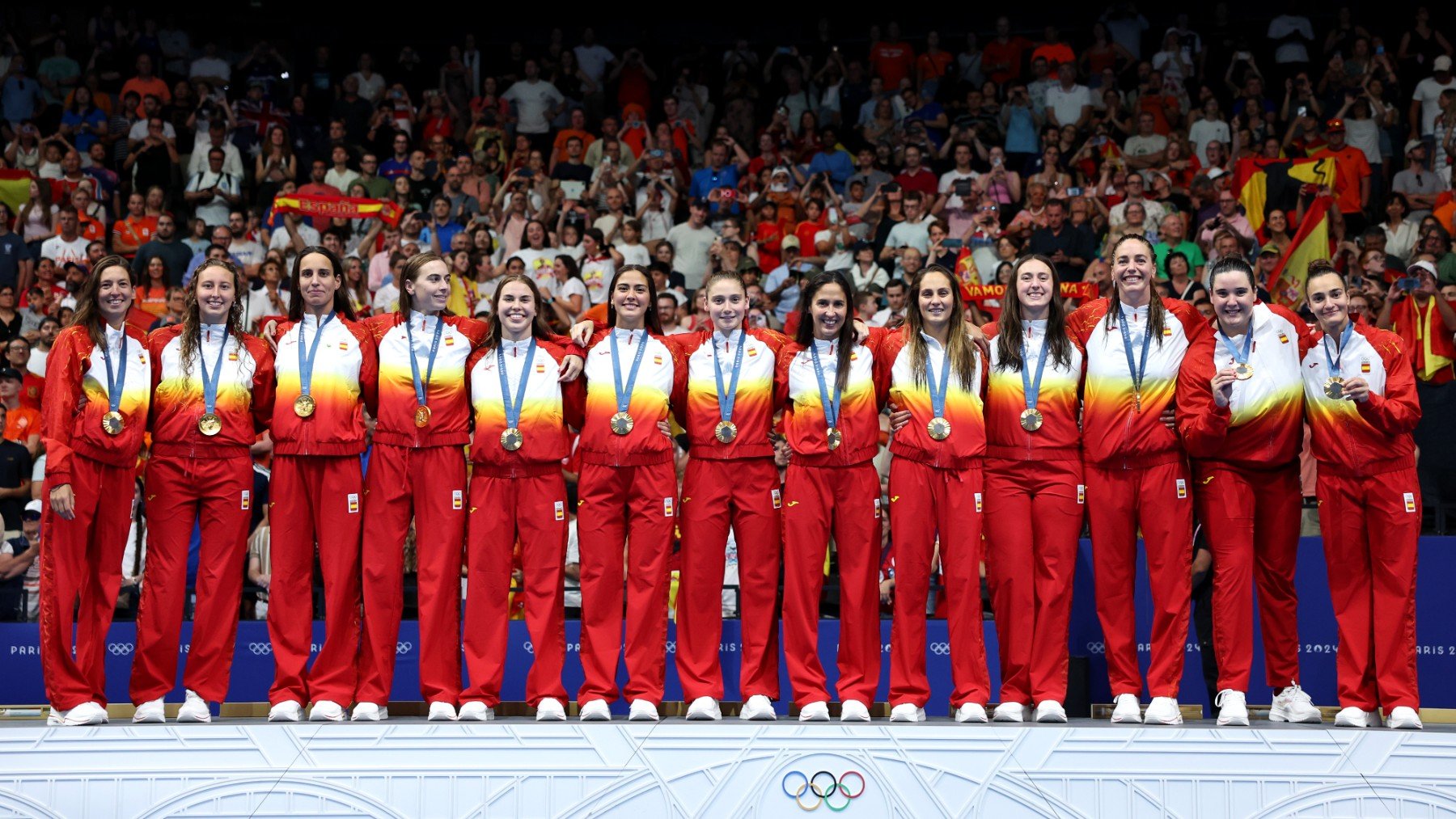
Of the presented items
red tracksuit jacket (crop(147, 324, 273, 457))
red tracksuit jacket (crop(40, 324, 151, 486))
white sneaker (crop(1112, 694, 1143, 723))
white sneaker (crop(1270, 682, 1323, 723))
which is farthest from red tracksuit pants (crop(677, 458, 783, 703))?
red tracksuit jacket (crop(40, 324, 151, 486))

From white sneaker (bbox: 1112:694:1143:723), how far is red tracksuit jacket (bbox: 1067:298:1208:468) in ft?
3.15

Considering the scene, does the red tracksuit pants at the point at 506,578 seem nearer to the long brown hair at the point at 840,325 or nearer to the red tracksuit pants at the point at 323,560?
the red tracksuit pants at the point at 323,560

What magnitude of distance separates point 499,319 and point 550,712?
174 centimetres

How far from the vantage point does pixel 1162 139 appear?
13.8 metres

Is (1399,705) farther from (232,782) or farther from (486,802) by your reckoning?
(232,782)

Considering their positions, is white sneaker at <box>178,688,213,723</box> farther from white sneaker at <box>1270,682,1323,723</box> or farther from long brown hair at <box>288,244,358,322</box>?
white sneaker at <box>1270,682,1323,723</box>

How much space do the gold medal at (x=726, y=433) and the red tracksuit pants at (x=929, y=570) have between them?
0.74m

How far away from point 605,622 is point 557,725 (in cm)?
52

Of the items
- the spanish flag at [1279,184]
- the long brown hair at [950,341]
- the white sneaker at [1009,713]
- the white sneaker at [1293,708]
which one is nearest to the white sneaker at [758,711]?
the white sneaker at [1009,713]

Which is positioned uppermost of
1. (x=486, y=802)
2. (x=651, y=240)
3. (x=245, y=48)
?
(x=245, y=48)

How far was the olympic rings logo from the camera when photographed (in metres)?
5.82

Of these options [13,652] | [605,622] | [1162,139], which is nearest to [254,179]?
[13,652]

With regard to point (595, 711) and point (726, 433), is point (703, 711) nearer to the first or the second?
point (595, 711)

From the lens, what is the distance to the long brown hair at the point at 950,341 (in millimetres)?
6332
